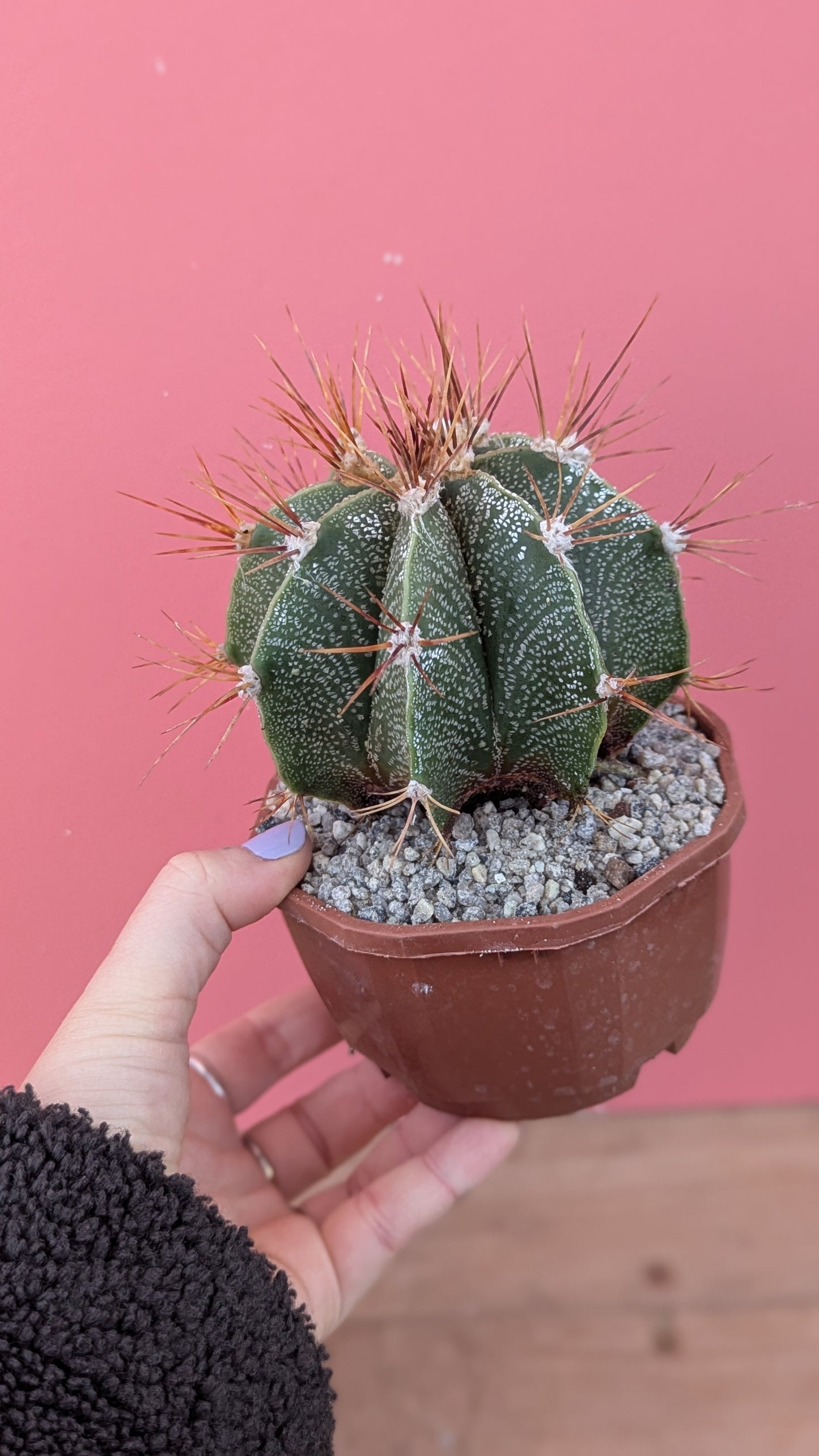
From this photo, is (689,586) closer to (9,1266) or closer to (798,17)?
(798,17)

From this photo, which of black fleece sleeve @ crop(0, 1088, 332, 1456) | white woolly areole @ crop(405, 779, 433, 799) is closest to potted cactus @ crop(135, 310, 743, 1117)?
white woolly areole @ crop(405, 779, 433, 799)

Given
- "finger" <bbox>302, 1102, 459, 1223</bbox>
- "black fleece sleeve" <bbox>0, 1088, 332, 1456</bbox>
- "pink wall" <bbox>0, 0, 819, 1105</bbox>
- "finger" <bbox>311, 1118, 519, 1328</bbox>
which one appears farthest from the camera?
"finger" <bbox>302, 1102, 459, 1223</bbox>

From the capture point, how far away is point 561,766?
0.63 m

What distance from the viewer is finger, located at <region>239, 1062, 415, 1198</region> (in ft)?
3.34

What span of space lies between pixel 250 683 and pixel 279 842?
14 cm

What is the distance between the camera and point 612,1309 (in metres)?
1.01

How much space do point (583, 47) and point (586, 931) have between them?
2.13ft

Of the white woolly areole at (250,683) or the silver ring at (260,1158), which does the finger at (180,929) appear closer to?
the white woolly areole at (250,683)

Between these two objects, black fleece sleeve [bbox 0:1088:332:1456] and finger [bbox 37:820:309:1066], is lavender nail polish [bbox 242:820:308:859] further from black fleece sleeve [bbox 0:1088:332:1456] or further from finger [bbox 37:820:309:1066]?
black fleece sleeve [bbox 0:1088:332:1456]

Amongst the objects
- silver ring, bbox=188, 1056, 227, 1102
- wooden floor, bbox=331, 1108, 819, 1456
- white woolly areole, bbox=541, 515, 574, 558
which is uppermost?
white woolly areole, bbox=541, 515, 574, 558

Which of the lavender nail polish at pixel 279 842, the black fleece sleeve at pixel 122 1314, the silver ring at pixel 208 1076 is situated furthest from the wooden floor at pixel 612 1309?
the lavender nail polish at pixel 279 842

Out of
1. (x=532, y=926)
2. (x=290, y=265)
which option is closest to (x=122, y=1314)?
(x=532, y=926)

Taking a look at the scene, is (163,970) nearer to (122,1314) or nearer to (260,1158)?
(122,1314)

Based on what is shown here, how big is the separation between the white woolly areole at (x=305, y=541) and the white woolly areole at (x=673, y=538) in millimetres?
222
